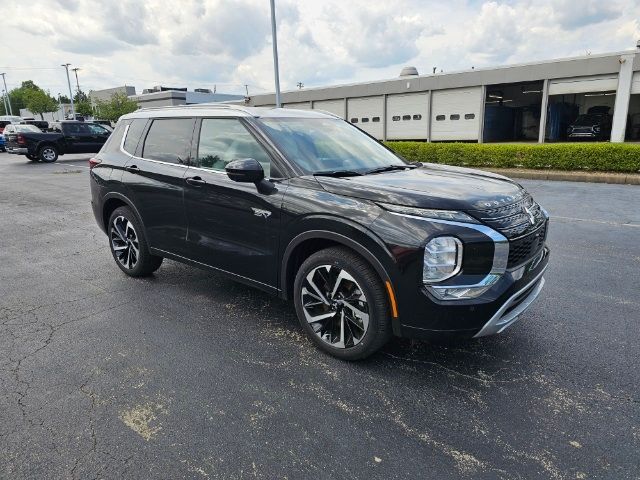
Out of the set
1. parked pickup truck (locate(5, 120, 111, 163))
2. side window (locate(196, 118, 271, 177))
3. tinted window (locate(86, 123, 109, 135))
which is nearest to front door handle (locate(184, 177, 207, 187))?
side window (locate(196, 118, 271, 177))

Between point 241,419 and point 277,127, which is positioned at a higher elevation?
point 277,127

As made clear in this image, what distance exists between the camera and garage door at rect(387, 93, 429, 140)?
29873 millimetres

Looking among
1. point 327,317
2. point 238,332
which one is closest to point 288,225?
point 327,317

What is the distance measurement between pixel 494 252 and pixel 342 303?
106cm

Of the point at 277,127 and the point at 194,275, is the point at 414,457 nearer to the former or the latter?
the point at 277,127

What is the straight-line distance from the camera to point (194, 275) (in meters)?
5.27

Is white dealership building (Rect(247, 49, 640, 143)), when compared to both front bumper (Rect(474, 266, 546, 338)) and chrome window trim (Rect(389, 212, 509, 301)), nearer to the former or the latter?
front bumper (Rect(474, 266, 546, 338))

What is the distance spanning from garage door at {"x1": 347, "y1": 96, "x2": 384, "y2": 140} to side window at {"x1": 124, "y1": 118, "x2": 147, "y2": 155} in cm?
2807

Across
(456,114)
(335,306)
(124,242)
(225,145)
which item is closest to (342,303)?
(335,306)

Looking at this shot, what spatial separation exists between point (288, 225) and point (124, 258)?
275 centimetres

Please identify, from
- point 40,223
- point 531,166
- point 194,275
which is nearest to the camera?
point 194,275

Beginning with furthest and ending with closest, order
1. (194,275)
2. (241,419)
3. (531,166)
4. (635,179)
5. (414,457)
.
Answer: (531,166) < (635,179) < (194,275) < (241,419) < (414,457)

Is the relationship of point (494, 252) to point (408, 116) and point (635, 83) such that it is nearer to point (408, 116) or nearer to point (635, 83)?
point (635, 83)

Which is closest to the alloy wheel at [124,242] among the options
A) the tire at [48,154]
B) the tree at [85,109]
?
the tire at [48,154]
